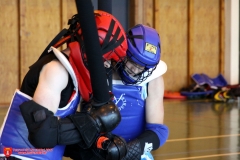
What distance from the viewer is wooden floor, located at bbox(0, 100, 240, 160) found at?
20.2 ft

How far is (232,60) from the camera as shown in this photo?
48.4 ft

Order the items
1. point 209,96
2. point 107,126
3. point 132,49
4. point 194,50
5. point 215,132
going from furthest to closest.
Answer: point 194,50, point 209,96, point 215,132, point 132,49, point 107,126

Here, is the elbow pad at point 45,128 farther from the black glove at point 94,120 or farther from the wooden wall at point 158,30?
the wooden wall at point 158,30

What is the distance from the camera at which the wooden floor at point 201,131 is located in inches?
242

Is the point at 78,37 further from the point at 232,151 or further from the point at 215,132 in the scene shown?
the point at 215,132

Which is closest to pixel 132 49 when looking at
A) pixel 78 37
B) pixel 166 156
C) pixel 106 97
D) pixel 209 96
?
pixel 78 37

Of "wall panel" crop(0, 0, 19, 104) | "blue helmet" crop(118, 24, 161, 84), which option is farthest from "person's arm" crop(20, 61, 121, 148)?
"wall panel" crop(0, 0, 19, 104)

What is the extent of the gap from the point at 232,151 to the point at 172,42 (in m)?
8.27

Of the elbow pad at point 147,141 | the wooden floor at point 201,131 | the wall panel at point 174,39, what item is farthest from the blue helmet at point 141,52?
the wall panel at point 174,39

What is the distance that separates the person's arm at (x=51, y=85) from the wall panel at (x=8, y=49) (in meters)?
9.30

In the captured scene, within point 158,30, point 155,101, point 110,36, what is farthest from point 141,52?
point 158,30

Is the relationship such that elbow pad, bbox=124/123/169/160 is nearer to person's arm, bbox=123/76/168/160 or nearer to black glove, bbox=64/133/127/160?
person's arm, bbox=123/76/168/160

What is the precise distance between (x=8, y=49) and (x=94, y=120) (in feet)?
32.3

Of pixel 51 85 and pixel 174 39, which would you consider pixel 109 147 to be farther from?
pixel 174 39
